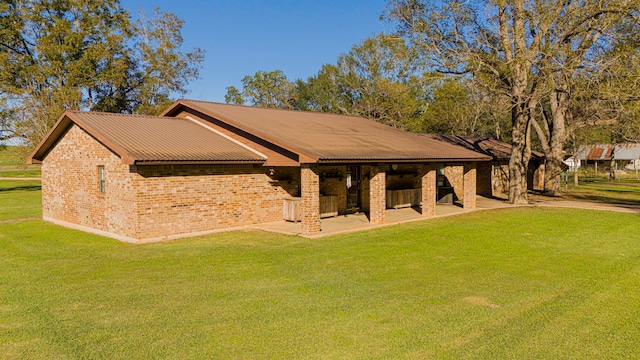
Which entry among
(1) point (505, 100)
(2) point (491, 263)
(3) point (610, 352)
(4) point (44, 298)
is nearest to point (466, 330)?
(3) point (610, 352)

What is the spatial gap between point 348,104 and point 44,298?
45820mm

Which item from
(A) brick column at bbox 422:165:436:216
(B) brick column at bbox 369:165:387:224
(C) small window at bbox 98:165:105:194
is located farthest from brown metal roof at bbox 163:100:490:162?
(C) small window at bbox 98:165:105:194

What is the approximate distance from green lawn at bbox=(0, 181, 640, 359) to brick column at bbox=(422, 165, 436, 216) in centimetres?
446

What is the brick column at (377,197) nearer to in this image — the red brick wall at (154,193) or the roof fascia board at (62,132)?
the red brick wall at (154,193)

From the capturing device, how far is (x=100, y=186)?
563 inches

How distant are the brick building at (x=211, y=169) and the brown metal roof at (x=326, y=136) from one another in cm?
6

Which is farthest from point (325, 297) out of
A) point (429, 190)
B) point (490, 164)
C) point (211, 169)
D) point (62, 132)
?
point (490, 164)

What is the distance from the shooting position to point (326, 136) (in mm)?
16344

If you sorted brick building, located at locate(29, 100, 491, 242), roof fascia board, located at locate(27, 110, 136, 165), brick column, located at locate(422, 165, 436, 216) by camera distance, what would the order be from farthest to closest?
1. brick column, located at locate(422, 165, 436, 216)
2. brick building, located at locate(29, 100, 491, 242)
3. roof fascia board, located at locate(27, 110, 136, 165)

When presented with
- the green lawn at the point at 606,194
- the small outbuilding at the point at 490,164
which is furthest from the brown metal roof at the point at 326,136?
the green lawn at the point at 606,194

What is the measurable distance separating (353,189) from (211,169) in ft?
22.2

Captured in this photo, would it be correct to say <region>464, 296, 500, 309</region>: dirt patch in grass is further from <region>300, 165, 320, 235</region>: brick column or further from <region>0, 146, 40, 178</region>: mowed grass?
<region>0, 146, 40, 178</region>: mowed grass

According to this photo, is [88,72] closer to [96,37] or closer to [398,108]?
[96,37]

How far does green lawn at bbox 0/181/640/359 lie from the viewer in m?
5.67
